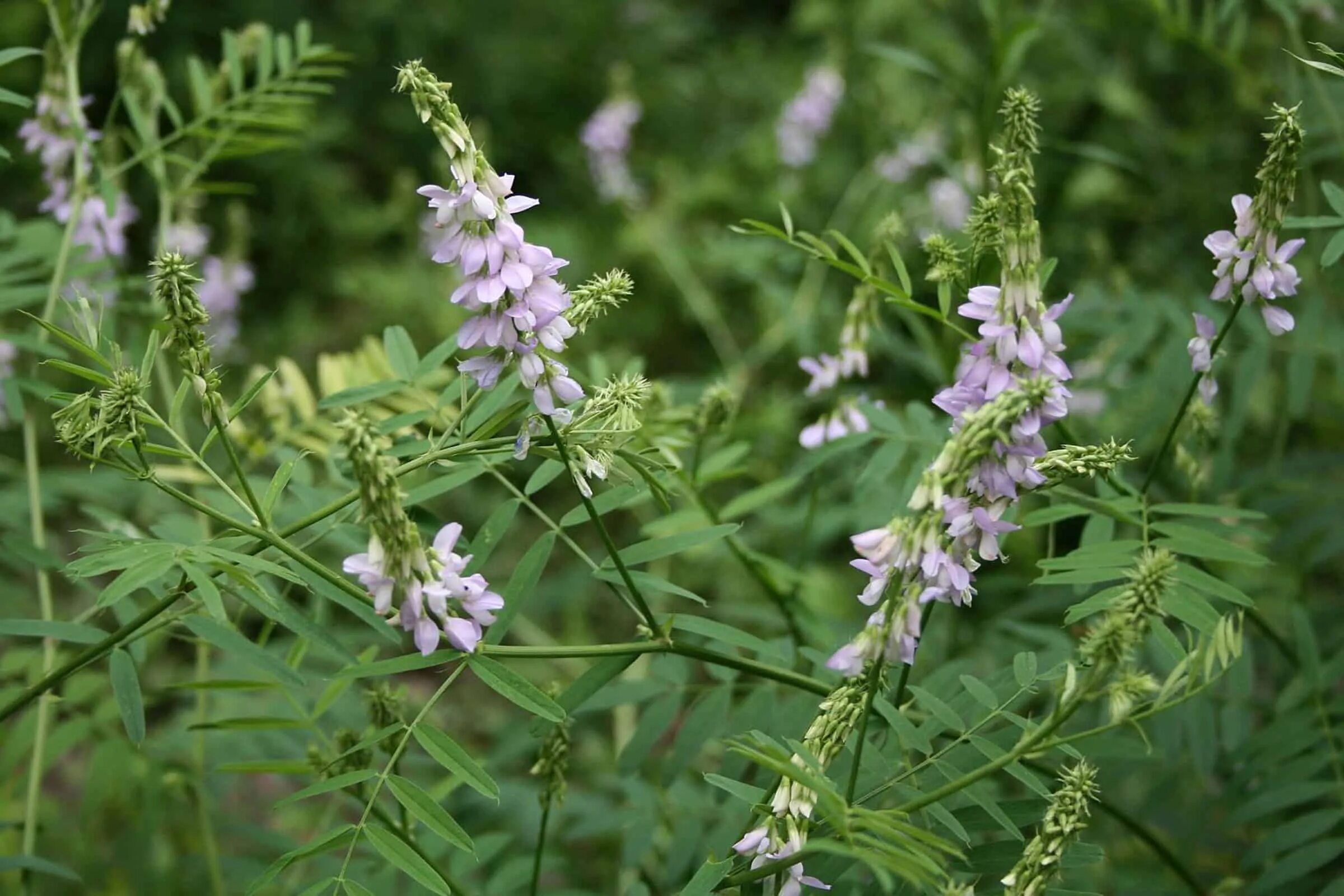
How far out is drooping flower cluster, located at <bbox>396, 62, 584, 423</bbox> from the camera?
1170 mm

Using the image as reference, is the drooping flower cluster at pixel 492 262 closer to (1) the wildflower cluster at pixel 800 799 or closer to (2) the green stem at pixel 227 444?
(2) the green stem at pixel 227 444

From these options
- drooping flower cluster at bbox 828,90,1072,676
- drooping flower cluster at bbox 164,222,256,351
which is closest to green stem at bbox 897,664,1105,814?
drooping flower cluster at bbox 828,90,1072,676

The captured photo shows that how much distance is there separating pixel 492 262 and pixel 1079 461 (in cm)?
61

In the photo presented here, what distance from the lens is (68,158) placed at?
6.97 feet

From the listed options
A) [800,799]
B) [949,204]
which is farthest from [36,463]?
[949,204]

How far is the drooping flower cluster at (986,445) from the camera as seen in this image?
1.09 m

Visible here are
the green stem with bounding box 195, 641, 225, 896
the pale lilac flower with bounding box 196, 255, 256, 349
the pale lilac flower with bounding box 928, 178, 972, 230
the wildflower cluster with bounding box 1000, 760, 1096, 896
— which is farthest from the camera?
the pale lilac flower with bounding box 928, 178, 972, 230

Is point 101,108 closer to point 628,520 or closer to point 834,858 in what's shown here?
point 628,520

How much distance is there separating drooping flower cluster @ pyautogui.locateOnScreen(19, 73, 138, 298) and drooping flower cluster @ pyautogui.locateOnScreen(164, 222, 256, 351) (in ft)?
1.44

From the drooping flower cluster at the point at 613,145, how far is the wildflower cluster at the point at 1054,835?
3.16 m

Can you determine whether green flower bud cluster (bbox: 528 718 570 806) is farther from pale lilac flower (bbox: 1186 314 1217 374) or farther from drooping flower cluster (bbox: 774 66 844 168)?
drooping flower cluster (bbox: 774 66 844 168)

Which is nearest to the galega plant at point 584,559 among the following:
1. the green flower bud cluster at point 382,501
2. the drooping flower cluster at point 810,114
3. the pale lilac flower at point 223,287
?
the green flower bud cluster at point 382,501

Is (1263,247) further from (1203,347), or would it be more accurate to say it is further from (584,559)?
(584,559)

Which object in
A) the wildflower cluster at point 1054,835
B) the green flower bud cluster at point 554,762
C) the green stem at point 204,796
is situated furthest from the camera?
the green stem at point 204,796
